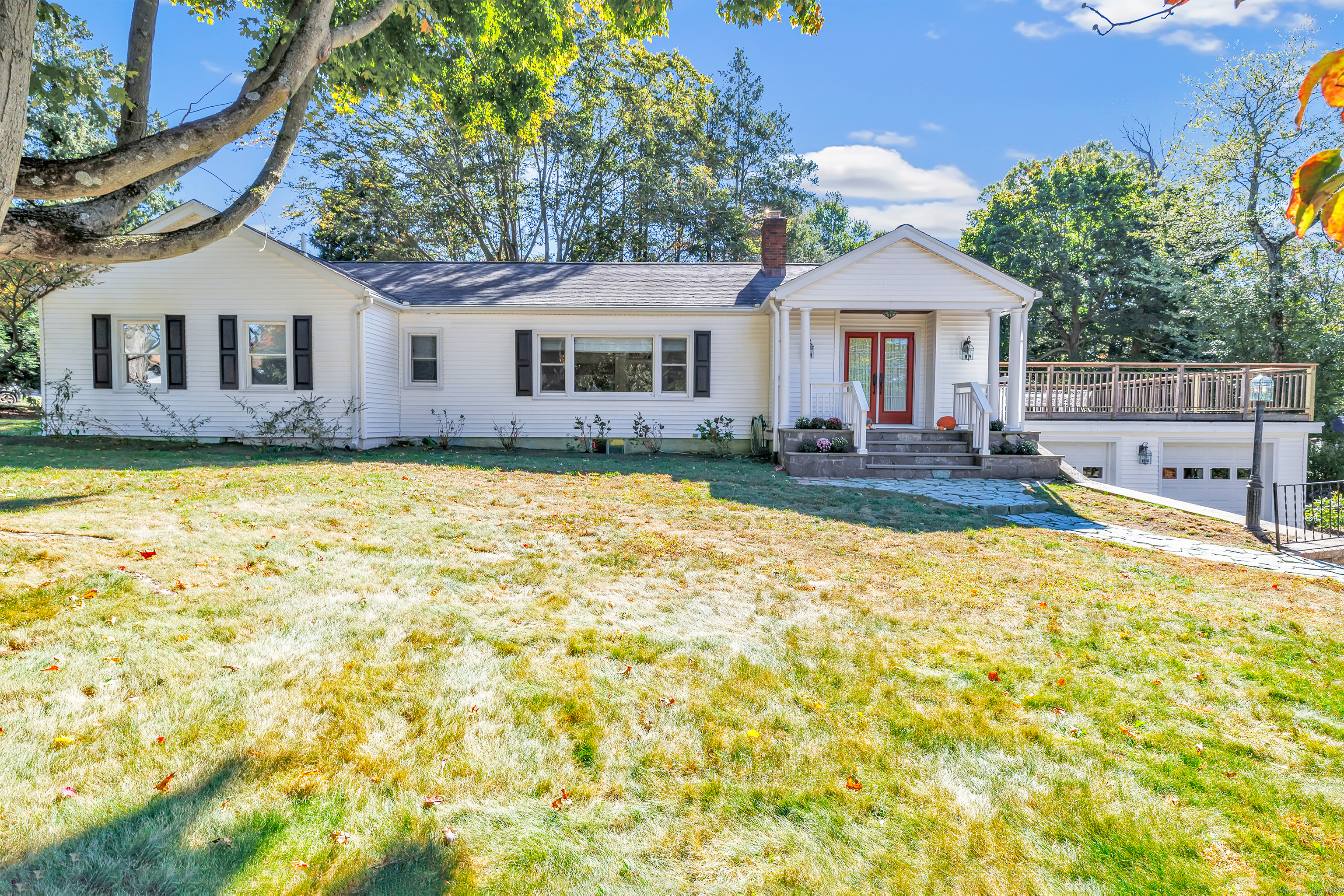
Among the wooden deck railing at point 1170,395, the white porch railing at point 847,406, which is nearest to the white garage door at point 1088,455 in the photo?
the wooden deck railing at point 1170,395

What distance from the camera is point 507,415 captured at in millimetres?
13609

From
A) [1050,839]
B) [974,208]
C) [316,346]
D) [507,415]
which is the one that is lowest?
[1050,839]

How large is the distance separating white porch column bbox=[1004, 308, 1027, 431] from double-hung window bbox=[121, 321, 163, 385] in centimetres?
1571

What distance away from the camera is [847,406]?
12.6 metres

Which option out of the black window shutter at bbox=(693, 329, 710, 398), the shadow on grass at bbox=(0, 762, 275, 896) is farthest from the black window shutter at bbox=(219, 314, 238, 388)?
the shadow on grass at bbox=(0, 762, 275, 896)

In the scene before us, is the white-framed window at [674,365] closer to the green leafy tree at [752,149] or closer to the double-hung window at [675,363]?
the double-hung window at [675,363]

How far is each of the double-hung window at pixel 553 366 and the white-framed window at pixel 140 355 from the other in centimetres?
697

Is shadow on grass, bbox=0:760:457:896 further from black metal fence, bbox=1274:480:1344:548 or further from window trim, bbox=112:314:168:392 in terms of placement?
window trim, bbox=112:314:168:392

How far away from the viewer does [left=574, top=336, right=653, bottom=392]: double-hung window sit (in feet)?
45.0

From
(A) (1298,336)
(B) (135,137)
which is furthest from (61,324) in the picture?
(A) (1298,336)

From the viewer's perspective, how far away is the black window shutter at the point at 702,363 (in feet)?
44.4

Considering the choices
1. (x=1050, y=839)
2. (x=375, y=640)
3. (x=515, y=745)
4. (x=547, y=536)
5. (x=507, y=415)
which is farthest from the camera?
(x=507, y=415)

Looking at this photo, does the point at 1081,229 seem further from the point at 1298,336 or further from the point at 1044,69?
the point at 1044,69

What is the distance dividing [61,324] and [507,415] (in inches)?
319
